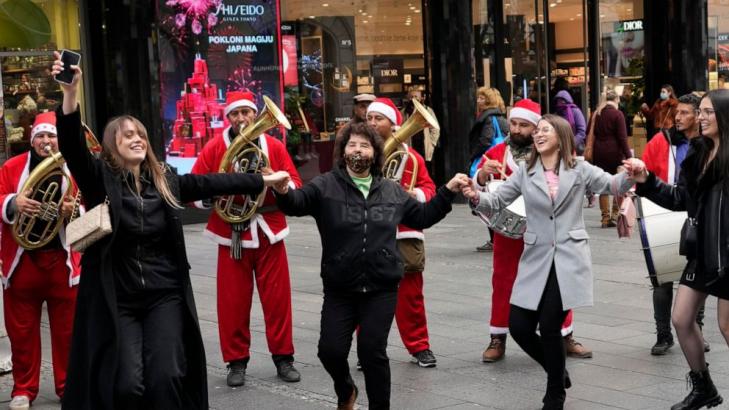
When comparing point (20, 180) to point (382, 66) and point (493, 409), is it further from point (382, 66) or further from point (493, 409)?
point (382, 66)

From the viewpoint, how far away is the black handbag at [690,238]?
20.1ft

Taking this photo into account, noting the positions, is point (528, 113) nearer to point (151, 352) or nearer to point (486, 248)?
point (151, 352)

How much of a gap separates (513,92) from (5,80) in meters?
8.70

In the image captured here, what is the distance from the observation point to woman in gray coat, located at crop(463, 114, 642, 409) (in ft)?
20.9

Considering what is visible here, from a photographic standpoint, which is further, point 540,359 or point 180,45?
→ point 180,45

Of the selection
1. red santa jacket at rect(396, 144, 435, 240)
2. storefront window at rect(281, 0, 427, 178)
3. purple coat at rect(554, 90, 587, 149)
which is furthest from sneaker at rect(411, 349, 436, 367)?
storefront window at rect(281, 0, 427, 178)

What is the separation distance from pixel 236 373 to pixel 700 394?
2748mm

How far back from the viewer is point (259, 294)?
7.43 meters

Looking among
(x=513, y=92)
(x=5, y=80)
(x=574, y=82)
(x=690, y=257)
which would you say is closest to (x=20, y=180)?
(x=690, y=257)

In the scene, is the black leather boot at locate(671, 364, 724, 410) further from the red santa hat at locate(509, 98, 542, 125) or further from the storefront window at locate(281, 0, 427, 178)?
the storefront window at locate(281, 0, 427, 178)

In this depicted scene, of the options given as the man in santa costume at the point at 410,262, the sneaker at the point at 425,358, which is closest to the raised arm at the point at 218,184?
the man in santa costume at the point at 410,262

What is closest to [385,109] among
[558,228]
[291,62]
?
[558,228]

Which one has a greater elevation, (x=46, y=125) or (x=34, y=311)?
(x=46, y=125)

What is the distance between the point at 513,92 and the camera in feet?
65.0
